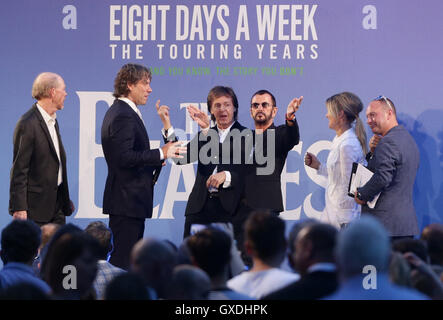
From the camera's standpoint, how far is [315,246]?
9.46ft

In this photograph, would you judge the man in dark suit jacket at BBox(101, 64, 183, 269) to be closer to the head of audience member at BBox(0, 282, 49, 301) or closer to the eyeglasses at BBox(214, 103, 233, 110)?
the eyeglasses at BBox(214, 103, 233, 110)

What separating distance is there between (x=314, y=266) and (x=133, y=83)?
2.89 meters

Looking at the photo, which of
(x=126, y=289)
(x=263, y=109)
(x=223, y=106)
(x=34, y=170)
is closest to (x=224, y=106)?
(x=223, y=106)

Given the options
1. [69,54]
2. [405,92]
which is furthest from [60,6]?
[405,92]

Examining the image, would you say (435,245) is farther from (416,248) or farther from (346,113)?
(346,113)

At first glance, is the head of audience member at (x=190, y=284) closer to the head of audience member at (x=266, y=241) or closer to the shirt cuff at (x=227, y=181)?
the head of audience member at (x=266, y=241)

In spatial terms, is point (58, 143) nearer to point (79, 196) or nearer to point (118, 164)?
point (118, 164)

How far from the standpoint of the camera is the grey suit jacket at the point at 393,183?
533cm

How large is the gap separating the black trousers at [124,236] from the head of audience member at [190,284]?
2.39 metres

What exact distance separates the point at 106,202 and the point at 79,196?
1299 millimetres

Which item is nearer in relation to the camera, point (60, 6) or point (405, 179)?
point (405, 179)

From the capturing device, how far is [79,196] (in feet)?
21.4
